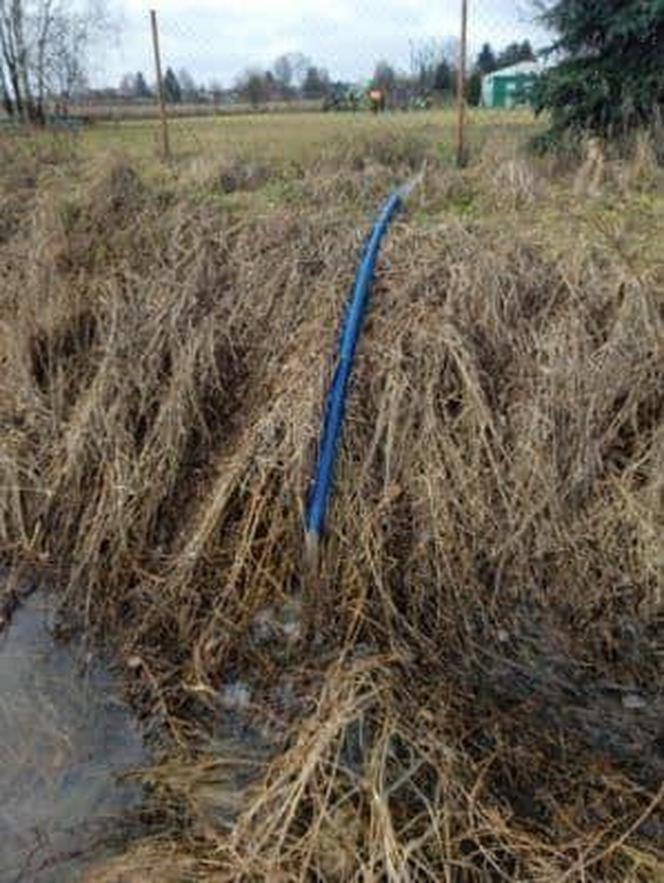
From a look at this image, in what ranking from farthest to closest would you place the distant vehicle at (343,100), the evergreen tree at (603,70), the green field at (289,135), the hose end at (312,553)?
the distant vehicle at (343,100)
the green field at (289,135)
the evergreen tree at (603,70)
the hose end at (312,553)

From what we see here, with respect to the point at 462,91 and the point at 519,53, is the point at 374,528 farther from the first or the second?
the point at 519,53

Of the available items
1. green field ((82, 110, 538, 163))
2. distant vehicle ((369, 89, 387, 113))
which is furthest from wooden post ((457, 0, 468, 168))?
distant vehicle ((369, 89, 387, 113))

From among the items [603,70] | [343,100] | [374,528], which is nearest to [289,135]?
[603,70]

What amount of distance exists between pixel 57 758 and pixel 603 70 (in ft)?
21.8

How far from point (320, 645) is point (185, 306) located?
219cm

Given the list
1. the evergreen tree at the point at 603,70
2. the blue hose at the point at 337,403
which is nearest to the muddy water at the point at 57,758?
the blue hose at the point at 337,403

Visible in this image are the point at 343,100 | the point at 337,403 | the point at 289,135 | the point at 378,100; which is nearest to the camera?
the point at 337,403

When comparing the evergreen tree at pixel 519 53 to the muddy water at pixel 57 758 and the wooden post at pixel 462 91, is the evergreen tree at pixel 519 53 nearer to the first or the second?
the wooden post at pixel 462 91

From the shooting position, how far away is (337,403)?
3.69 metres

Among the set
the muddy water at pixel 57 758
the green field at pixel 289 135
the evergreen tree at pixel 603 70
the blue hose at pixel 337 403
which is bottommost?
the muddy water at pixel 57 758

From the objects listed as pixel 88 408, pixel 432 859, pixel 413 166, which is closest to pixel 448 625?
pixel 432 859

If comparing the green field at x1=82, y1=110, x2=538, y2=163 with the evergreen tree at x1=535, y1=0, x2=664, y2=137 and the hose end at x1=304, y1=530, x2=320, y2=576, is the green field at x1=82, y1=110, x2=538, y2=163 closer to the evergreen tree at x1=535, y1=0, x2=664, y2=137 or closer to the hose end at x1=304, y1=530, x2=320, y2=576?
the evergreen tree at x1=535, y1=0, x2=664, y2=137

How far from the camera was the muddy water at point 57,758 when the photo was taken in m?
2.55

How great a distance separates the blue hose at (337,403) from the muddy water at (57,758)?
113 centimetres
